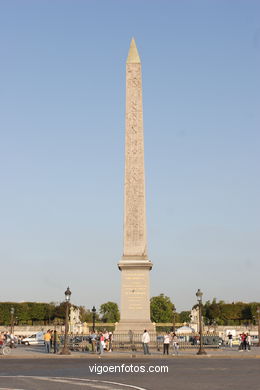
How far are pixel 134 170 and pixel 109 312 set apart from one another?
13402 centimetres

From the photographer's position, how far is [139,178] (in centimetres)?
3669

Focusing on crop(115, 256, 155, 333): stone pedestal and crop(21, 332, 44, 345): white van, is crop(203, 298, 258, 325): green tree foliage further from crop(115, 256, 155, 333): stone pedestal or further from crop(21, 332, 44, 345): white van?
crop(115, 256, 155, 333): stone pedestal

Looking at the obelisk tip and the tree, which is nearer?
the obelisk tip

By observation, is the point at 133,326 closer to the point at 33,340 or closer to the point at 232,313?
the point at 33,340

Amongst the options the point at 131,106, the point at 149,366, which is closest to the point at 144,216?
the point at 131,106

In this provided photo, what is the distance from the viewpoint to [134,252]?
35.9 meters

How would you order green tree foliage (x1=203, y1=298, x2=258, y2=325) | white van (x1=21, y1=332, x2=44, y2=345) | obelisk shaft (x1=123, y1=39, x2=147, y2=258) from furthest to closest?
green tree foliage (x1=203, y1=298, x2=258, y2=325) → white van (x1=21, y1=332, x2=44, y2=345) → obelisk shaft (x1=123, y1=39, x2=147, y2=258)

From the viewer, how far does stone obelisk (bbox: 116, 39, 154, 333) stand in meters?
35.5

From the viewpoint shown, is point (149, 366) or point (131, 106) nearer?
point (149, 366)

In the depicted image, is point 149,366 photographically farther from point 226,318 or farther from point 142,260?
point 226,318

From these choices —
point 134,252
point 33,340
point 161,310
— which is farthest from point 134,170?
point 161,310

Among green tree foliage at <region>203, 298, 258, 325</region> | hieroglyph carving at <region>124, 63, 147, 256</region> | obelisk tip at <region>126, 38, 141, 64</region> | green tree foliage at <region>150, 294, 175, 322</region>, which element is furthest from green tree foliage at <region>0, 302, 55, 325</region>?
obelisk tip at <region>126, 38, 141, 64</region>

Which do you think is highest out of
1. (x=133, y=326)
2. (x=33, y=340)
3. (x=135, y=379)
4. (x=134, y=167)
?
(x=134, y=167)

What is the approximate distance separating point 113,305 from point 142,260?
135 m
